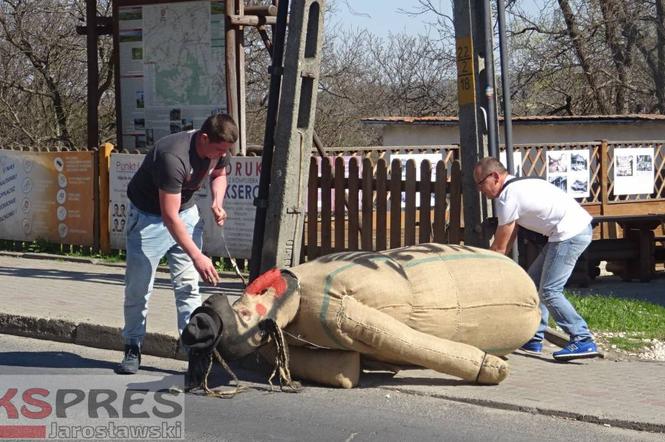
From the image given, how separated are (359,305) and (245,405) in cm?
100

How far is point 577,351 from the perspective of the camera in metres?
8.34

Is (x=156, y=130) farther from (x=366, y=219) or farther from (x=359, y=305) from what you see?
(x=359, y=305)

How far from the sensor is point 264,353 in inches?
297

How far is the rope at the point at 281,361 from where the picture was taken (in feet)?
23.6

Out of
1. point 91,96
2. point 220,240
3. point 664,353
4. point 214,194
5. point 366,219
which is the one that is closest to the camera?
point 214,194

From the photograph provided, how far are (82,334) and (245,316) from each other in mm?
2754

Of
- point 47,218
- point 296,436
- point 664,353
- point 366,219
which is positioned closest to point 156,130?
point 47,218

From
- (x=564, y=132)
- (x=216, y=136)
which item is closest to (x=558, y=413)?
(x=216, y=136)

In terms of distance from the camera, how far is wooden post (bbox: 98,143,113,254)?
50.0 feet

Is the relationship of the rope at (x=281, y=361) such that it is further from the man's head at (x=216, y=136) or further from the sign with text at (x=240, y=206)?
the sign with text at (x=240, y=206)

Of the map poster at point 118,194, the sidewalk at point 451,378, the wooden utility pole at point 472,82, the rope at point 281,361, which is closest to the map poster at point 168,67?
the map poster at point 118,194

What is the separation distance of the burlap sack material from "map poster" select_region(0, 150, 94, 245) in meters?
8.59

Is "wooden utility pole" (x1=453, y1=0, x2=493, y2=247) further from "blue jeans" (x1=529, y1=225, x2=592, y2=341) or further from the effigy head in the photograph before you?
the effigy head

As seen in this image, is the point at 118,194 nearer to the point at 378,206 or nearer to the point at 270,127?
the point at 378,206
